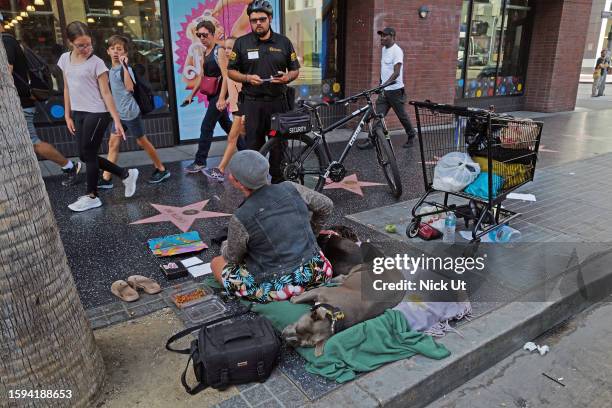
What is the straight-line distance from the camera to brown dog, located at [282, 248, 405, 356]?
9.27 ft

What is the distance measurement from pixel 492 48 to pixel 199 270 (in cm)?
1176

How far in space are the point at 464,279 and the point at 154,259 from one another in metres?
2.66

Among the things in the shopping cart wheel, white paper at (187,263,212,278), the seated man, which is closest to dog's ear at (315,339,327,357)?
the seated man

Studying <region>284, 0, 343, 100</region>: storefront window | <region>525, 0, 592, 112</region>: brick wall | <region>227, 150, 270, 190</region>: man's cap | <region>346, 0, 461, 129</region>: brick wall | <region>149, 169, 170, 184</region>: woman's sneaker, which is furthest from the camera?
<region>525, 0, 592, 112</region>: brick wall

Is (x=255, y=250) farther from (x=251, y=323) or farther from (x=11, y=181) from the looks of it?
(x=11, y=181)

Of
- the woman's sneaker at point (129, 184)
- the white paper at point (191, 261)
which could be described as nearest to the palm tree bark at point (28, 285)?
the white paper at point (191, 261)

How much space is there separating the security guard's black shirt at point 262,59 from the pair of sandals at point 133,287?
2.76 m

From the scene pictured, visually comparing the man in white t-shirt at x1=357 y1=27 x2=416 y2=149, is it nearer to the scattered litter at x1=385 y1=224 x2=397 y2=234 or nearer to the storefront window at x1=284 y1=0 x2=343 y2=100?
the storefront window at x1=284 y1=0 x2=343 y2=100

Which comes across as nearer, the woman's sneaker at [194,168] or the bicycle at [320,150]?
the bicycle at [320,150]

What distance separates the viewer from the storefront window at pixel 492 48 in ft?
39.7

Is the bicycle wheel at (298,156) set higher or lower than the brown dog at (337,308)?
higher

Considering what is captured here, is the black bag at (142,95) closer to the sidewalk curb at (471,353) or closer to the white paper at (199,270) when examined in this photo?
the white paper at (199,270)

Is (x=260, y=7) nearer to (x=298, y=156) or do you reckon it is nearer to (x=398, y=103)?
(x=298, y=156)

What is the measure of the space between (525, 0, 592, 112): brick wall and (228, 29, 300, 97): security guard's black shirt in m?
10.6
